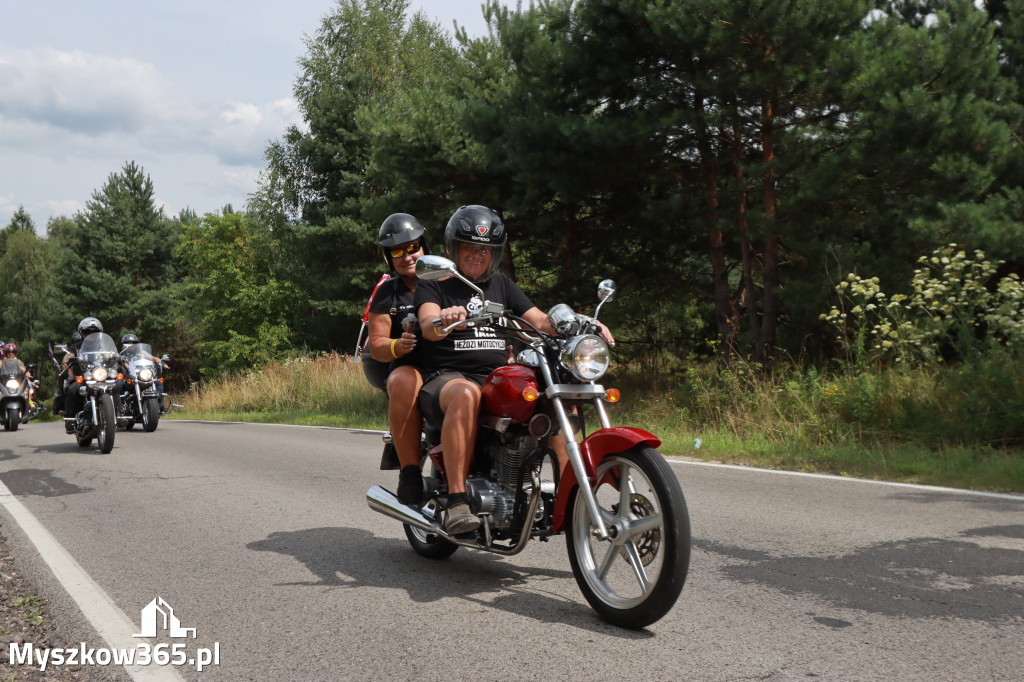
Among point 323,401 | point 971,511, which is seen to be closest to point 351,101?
point 323,401

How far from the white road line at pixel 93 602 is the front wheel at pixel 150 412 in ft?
28.3

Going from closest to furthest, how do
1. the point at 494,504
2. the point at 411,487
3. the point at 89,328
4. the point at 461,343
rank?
the point at 494,504
the point at 461,343
the point at 411,487
the point at 89,328

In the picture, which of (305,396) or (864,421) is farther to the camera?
(305,396)

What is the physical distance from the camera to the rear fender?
3.71 meters

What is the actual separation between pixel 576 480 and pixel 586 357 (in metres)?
0.55

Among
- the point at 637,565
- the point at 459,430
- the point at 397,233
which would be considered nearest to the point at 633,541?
the point at 637,565

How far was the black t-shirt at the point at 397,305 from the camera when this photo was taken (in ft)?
15.7

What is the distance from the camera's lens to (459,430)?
14.2 ft

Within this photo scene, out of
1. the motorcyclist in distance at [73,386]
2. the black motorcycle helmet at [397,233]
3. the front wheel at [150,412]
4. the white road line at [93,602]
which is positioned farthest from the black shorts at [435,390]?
the front wheel at [150,412]

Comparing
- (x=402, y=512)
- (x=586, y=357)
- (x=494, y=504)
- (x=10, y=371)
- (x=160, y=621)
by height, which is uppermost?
(x=586, y=357)

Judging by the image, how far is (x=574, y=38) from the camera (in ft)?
45.3

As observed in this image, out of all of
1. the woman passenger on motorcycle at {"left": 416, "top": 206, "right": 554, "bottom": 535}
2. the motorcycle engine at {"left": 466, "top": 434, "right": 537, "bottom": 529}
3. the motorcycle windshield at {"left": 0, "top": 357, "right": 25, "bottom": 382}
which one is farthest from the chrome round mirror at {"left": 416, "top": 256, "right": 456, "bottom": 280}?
the motorcycle windshield at {"left": 0, "top": 357, "right": 25, "bottom": 382}

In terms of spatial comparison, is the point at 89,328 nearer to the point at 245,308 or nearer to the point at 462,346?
the point at 462,346

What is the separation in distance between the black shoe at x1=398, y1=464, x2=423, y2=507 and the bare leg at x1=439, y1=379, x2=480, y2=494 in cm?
50
